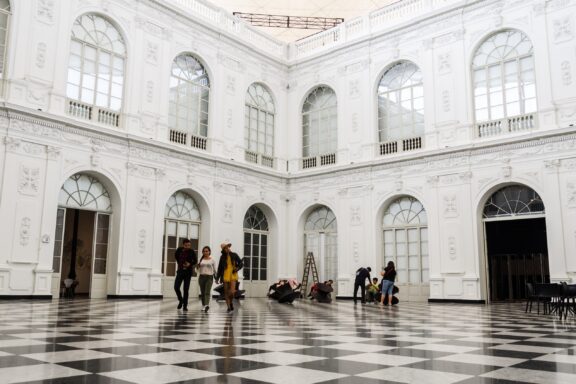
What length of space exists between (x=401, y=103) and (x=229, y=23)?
24.2 feet

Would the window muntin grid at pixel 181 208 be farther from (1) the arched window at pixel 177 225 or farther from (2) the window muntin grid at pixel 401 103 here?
(2) the window muntin grid at pixel 401 103

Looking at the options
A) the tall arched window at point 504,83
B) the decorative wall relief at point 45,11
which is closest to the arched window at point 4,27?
the decorative wall relief at point 45,11

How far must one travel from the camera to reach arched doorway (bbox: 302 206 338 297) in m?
20.7

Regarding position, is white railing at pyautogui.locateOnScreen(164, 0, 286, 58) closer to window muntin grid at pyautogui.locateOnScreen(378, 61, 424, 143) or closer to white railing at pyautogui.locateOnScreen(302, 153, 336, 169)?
white railing at pyautogui.locateOnScreen(302, 153, 336, 169)

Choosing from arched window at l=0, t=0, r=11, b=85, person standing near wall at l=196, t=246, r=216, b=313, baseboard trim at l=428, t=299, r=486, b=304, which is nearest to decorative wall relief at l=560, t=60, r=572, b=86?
baseboard trim at l=428, t=299, r=486, b=304

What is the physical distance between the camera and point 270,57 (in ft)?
72.7

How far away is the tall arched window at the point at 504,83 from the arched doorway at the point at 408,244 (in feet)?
11.6

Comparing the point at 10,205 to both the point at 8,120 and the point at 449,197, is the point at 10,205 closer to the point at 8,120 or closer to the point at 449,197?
the point at 8,120

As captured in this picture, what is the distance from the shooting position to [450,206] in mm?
17391

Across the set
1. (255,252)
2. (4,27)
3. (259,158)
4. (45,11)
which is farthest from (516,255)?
(4,27)

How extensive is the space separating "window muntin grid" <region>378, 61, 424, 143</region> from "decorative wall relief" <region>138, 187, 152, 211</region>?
871 cm

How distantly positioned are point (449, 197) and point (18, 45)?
1360 centimetres

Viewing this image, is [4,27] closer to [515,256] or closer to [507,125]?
[507,125]

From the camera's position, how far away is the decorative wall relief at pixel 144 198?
54.9 feet
